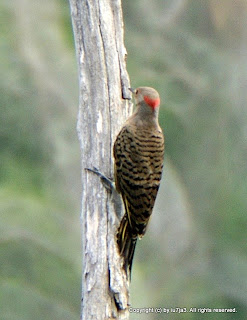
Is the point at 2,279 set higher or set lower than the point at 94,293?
higher

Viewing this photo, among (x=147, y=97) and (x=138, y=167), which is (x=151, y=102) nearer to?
(x=147, y=97)

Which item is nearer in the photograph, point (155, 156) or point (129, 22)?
point (155, 156)

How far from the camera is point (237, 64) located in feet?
28.0

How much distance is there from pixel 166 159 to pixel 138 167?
3.21 m

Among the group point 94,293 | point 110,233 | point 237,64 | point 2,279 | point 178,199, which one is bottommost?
point 94,293

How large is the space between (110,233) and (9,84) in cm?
365

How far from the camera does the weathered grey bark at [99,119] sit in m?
4.52

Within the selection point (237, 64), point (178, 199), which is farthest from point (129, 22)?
point (178, 199)

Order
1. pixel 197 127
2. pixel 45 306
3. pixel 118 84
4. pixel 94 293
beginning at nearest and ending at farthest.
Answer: pixel 94 293 → pixel 118 84 → pixel 45 306 → pixel 197 127

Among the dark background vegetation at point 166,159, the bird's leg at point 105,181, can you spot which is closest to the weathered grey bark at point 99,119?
the bird's leg at point 105,181

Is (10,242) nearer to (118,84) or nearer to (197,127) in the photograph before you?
(197,127)

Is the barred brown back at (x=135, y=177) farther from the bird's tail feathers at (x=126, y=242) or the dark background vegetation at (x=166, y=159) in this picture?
the dark background vegetation at (x=166, y=159)

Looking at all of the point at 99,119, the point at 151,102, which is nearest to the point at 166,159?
the point at 151,102

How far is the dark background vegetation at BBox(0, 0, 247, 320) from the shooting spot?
299 inches
